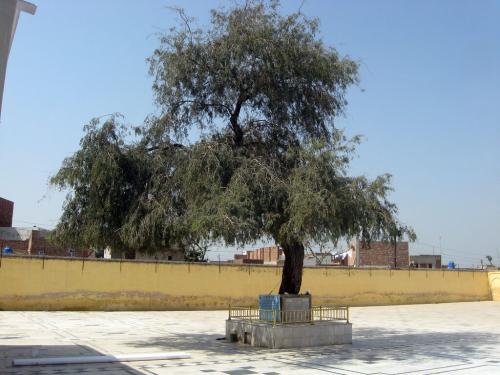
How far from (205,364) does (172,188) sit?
214 inches

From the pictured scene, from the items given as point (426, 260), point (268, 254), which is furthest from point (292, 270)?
point (268, 254)

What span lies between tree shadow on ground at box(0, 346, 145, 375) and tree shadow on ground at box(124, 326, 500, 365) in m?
2.28

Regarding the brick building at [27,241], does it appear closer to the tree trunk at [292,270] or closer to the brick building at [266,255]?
the tree trunk at [292,270]

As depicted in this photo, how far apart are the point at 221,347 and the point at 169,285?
54.3 ft

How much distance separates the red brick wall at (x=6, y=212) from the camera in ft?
158

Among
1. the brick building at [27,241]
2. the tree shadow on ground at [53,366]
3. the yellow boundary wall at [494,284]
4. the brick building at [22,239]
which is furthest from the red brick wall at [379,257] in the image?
the tree shadow on ground at [53,366]

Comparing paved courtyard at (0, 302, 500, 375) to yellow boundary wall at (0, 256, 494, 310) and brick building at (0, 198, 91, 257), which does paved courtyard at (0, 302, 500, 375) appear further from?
brick building at (0, 198, 91, 257)

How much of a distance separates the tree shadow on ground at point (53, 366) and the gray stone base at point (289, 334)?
4891 millimetres

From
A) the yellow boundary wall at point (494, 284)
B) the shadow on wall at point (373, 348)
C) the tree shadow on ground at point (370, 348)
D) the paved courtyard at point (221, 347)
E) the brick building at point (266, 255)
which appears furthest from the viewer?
the brick building at point (266, 255)

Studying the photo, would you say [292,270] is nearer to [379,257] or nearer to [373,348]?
[373,348]

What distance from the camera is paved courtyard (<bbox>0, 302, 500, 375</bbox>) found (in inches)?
510

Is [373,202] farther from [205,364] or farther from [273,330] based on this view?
[205,364]

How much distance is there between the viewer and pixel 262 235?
1538 cm

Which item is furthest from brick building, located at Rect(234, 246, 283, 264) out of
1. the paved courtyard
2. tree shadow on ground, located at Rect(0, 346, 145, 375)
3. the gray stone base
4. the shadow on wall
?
tree shadow on ground, located at Rect(0, 346, 145, 375)
